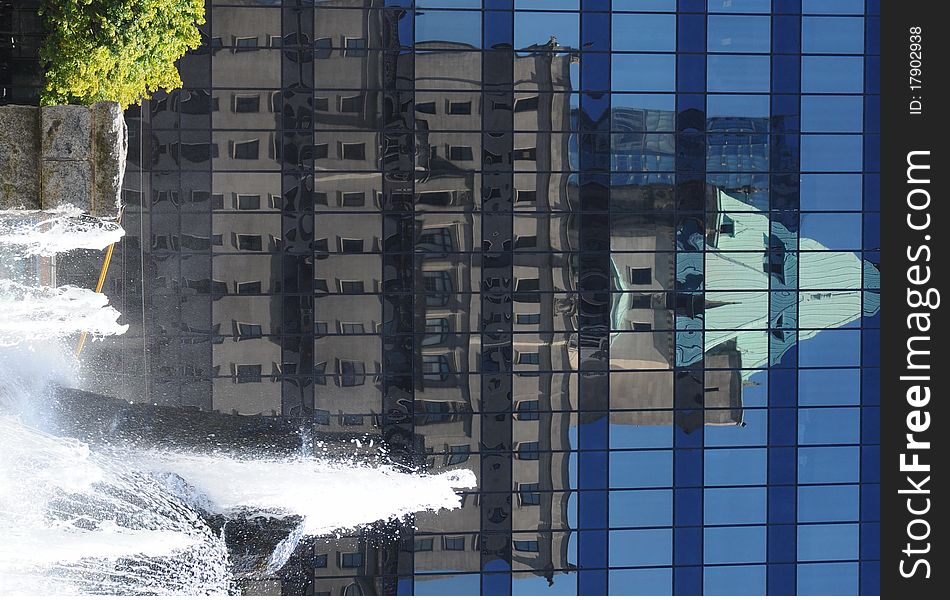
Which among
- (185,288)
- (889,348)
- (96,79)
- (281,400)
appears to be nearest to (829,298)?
(889,348)

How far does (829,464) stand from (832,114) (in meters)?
7.10

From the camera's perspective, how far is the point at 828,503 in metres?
15.2

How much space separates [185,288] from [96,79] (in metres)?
4.03

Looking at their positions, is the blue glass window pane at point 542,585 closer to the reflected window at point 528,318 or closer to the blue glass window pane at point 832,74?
the reflected window at point 528,318

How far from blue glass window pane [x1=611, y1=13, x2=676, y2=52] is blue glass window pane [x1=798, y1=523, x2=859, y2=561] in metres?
10.2

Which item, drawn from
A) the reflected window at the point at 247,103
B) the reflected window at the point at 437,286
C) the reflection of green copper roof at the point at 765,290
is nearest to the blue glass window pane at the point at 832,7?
the reflection of green copper roof at the point at 765,290

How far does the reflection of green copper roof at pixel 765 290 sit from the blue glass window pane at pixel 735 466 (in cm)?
179

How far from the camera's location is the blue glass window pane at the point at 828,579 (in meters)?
15.2

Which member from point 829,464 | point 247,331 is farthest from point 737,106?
point 247,331

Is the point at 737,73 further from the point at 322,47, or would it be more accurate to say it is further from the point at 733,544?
the point at 733,544

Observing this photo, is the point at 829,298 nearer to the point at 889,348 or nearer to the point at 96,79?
the point at 889,348

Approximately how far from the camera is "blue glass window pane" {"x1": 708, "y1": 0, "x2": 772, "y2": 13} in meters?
14.5

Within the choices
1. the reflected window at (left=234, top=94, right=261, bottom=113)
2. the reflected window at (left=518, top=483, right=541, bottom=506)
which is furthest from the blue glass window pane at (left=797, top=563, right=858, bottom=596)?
the reflected window at (left=234, top=94, right=261, bottom=113)

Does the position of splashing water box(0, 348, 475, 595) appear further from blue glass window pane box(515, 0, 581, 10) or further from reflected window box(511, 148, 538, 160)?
blue glass window pane box(515, 0, 581, 10)
